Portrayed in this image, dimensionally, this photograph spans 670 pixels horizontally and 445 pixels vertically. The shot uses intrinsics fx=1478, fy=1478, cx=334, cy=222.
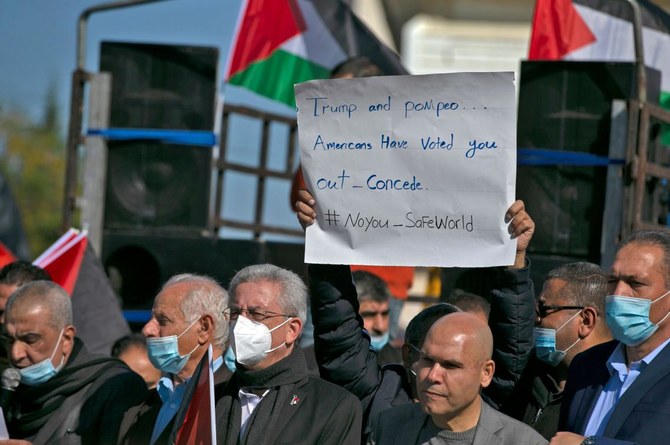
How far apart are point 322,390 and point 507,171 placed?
107 cm

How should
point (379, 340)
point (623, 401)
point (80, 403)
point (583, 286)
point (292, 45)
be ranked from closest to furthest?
point (623, 401) → point (583, 286) → point (80, 403) → point (379, 340) → point (292, 45)

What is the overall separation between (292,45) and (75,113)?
1.68 m

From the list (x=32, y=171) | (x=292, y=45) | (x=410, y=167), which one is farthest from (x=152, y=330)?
(x=32, y=171)

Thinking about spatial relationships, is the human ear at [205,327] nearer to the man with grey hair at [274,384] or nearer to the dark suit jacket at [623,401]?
the man with grey hair at [274,384]

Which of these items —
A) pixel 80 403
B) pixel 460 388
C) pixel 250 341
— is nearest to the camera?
pixel 460 388

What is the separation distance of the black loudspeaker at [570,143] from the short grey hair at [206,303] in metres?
2.54

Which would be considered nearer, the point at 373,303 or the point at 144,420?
the point at 144,420

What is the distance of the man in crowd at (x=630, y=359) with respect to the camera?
500 cm

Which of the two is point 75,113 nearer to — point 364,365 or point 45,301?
point 45,301

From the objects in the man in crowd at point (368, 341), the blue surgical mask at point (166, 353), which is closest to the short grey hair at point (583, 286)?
the man in crowd at point (368, 341)

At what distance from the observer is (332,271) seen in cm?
573

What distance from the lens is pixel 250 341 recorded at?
219 inches

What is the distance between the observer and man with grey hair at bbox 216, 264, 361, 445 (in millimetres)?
5418

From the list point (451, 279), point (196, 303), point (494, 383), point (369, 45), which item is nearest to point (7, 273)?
point (196, 303)
